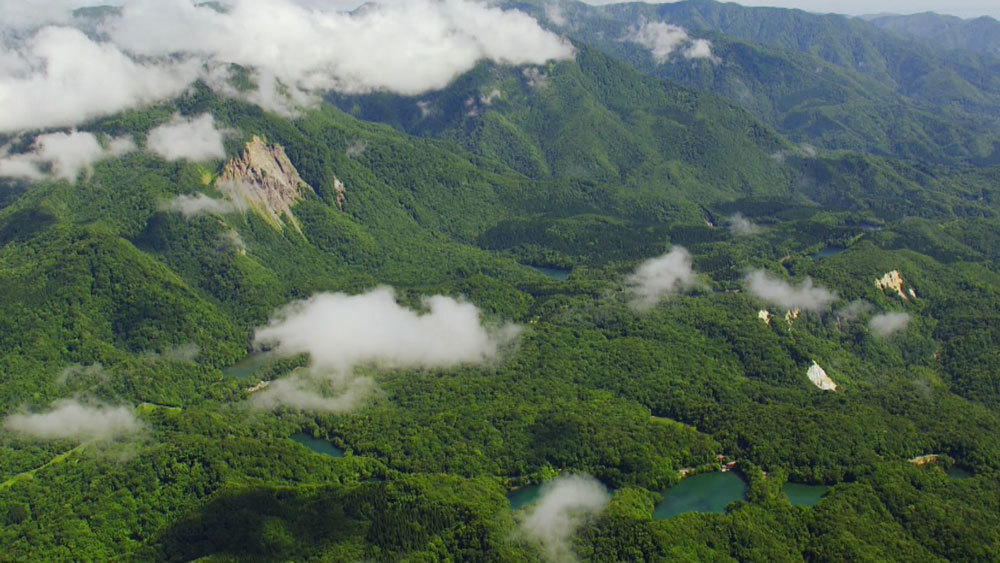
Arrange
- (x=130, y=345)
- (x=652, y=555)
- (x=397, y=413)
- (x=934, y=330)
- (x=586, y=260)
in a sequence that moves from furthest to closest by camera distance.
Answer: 1. (x=586, y=260)
2. (x=934, y=330)
3. (x=130, y=345)
4. (x=397, y=413)
5. (x=652, y=555)

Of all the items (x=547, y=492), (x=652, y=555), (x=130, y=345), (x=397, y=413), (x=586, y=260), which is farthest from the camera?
(x=586, y=260)

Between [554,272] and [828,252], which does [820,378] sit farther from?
[828,252]

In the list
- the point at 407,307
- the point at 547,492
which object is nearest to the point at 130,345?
the point at 407,307

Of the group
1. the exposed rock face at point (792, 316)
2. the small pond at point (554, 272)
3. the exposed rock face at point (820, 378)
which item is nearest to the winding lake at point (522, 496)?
the exposed rock face at point (820, 378)

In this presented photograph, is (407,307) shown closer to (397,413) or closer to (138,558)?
(397,413)

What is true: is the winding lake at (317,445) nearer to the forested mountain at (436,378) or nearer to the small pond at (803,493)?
the forested mountain at (436,378)

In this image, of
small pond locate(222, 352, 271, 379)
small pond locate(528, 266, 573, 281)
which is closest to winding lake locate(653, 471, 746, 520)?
small pond locate(222, 352, 271, 379)

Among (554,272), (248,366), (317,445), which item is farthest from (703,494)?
(554,272)
